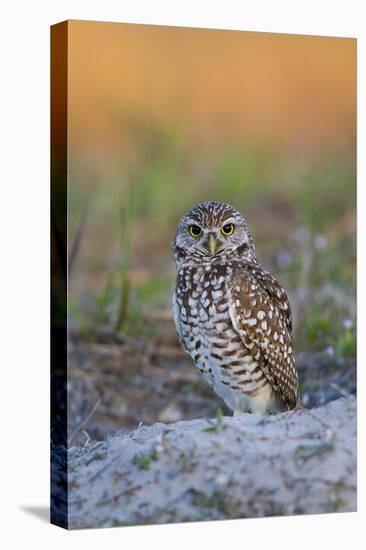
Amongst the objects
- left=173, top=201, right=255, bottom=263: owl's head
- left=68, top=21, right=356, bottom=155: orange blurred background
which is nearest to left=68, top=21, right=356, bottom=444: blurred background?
left=68, top=21, right=356, bottom=155: orange blurred background

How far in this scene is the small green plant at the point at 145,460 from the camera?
6.30m

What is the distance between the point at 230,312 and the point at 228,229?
464 millimetres

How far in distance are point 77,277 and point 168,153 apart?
1.19m

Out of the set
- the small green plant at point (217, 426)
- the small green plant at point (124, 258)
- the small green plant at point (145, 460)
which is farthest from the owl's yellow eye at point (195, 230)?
the small green plant at point (124, 258)

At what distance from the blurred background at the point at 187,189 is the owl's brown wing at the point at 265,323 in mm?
1004

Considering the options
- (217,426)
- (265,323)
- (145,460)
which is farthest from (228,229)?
(145,460)

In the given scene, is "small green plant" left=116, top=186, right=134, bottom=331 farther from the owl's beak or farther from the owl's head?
the owl's beak

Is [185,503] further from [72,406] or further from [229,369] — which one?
[72,406]

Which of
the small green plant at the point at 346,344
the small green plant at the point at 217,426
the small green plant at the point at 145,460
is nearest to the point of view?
the small green plant at the point at 145,460

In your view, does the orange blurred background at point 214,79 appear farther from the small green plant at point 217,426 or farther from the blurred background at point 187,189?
the small green plant at point 217,426

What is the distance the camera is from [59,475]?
253 inches

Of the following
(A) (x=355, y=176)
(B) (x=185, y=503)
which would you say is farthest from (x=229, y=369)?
(A) (x=355, y=176)

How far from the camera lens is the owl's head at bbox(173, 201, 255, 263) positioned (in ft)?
21.9

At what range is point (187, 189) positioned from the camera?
9.38 metres
